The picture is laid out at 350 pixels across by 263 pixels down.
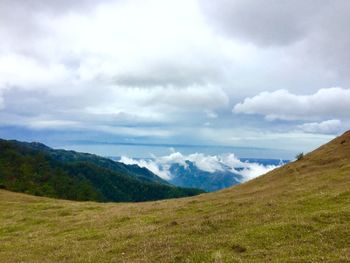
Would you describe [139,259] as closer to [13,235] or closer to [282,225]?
[282,225]

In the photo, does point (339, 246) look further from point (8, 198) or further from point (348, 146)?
point (8, 198)

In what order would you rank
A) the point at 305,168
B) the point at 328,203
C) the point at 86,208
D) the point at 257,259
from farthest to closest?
1. the point at 305,168
2. the point at 86,208
3. the point at 328,203
4. the point at 257,259

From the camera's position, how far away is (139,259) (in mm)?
19219

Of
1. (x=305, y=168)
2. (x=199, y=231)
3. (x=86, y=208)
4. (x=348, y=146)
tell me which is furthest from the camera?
(x=348, y=146)

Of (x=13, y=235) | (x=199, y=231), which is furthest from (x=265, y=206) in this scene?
(x=13, y=235)

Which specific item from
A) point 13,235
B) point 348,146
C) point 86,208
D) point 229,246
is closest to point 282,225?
point 229,246

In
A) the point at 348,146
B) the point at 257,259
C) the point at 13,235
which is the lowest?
the point at 13,235

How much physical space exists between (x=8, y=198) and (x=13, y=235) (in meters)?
36.3

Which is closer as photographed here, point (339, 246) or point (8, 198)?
point (339, 246)

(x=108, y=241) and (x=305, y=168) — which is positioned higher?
(x=305, y=168)

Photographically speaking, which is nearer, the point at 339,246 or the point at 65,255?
the point at 339,246

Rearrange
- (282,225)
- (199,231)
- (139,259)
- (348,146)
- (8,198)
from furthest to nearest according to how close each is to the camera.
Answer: (8,198), (348,146), (199,231), (282,225), (139,259)

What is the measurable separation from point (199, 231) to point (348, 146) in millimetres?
46790

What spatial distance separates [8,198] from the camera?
227ft
